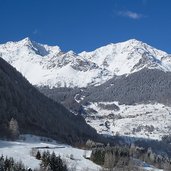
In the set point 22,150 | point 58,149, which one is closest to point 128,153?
point 58,149

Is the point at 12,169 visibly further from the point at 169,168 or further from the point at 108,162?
the point at 169,168

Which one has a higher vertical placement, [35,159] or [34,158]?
[34,158]

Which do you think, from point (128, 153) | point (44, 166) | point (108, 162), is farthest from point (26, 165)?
point (128, 153)

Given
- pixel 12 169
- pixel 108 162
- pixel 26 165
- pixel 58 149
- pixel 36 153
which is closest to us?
pixel 12 169

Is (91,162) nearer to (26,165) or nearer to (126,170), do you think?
(126,170)

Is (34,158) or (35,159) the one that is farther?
(34,158)

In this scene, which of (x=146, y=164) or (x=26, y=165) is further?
(x=146, y=164)

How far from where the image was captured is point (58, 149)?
7254 inches

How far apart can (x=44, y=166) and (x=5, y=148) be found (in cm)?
2969

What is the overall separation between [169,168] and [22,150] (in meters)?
60.7

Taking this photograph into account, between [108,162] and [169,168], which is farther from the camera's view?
[169,168]

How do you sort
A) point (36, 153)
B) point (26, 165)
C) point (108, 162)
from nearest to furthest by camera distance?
point (26, 165)
point (36, 153)
point (108, 162)

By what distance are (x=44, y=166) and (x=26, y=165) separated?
15.2 feet

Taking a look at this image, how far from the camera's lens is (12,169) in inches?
4562
